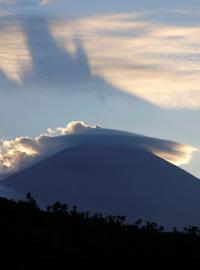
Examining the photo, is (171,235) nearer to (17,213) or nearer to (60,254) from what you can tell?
(17,213)

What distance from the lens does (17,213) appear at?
59.8 meters

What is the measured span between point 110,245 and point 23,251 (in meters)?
5.92

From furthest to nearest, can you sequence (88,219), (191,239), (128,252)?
(88,219), (191,239), (128,252)

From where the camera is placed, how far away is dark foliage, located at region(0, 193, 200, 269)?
4619cm

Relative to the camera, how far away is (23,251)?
46688 millimetres

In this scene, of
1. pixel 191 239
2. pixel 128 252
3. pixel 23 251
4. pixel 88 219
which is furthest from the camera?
pixel 88 219

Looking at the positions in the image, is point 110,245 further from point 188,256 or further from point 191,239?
point 191,239

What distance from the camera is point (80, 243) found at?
51.2 metres

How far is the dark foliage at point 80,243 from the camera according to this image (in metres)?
46.2

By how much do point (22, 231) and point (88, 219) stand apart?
11009 mm

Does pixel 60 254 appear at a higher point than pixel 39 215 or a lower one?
lower

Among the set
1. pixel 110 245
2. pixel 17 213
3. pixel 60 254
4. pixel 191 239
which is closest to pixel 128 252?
pixel 110 245

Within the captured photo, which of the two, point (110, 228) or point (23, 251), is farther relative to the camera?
point (110, 228)

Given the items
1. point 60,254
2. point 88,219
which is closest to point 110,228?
point 88,219
